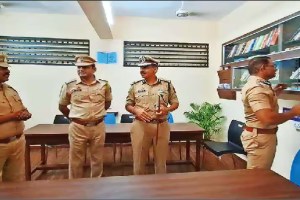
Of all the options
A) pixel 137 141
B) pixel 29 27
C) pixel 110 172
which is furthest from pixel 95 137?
pixel 29 27

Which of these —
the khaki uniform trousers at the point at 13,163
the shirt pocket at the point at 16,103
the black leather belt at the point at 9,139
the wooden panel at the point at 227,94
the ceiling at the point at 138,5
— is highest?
the ceiling at the point at 138,5

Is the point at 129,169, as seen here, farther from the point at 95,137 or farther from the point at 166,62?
the point at 166,62

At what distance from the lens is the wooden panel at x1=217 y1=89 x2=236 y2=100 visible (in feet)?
12.7

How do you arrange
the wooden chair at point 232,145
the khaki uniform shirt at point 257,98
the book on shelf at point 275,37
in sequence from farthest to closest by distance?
the wooden chair at point 232,145 < the book on shelf at point 275,37 < the khaki uniform shirt at point 257,98

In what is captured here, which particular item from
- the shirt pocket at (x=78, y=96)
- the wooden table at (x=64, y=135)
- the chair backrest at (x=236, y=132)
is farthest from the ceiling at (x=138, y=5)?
the chair backrest at (x=236, y=132)

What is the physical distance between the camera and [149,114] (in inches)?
90.7

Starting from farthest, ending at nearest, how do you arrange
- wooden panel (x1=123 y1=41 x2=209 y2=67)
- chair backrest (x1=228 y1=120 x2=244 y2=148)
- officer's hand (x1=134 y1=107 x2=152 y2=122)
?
wooden panel (x1=123 y1=41 x2=209 y2=67), chair backrest (x1=228 y1=120 x2=244 y2=148), officer's hand (x1=134 y1=107 x2=152 y2=122)

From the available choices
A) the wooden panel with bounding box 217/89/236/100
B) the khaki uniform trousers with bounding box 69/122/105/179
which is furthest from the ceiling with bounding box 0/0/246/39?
the wooden panel with bounding box 217/89/236/100

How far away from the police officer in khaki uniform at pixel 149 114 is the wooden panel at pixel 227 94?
1767 millimetres

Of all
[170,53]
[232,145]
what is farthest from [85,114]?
[170,53]

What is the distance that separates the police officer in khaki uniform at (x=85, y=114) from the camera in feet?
7.93

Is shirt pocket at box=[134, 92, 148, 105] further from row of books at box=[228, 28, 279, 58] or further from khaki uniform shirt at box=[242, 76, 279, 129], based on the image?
row of books at box=[228, 28, 279, 58]

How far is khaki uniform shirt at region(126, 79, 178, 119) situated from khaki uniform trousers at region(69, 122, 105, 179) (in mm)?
465

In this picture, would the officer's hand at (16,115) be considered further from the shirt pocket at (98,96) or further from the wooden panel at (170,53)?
the wooden panel at (170,53)
